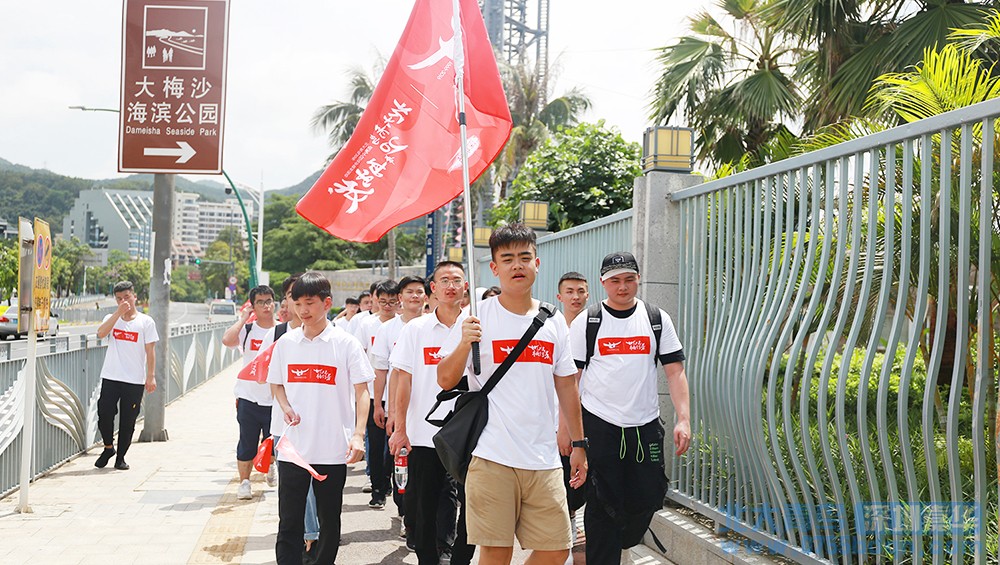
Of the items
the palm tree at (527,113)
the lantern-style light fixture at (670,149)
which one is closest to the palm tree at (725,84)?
the lantern-style light fixture at (670,149)

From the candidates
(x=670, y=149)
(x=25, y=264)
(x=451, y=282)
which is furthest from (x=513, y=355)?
(x=25, y=264)

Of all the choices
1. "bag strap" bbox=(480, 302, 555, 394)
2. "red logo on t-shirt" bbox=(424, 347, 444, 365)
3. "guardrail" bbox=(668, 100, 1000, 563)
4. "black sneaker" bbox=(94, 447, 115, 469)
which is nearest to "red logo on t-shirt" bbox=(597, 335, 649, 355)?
"guardrail" bbox=(668, 100, 1000, 563)

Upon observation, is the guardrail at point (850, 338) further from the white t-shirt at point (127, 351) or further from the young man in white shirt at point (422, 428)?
the white t-shirt at point (127, 351)

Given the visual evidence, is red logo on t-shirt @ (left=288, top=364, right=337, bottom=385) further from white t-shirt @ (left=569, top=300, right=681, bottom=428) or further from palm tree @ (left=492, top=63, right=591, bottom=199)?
palm tree @ (left=492, top=63, right=591, bottom=199)

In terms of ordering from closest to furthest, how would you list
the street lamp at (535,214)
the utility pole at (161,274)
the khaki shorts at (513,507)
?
the khaki shorts at (513,507) → the utility pole at (161,274) → the street lamp at (535,214)

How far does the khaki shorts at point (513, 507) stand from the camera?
153 inches

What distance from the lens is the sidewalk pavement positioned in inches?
240

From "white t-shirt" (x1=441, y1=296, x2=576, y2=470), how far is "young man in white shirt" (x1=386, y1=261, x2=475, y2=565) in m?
1.13

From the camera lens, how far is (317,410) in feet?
16.6

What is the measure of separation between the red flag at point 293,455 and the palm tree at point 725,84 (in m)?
7.81

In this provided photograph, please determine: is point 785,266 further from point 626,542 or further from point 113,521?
point 113,521

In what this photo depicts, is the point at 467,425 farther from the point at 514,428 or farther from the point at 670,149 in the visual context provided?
the point at 670,149

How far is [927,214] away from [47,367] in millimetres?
7680

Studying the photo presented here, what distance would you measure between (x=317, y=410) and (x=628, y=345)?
A: 1.68 meters
